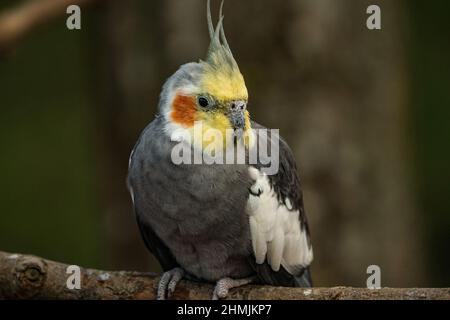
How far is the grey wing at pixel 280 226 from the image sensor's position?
118 inches

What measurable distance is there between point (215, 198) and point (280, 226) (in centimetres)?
38

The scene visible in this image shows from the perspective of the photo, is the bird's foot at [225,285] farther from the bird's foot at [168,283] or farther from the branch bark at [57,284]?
the bird's foot at [168,283]

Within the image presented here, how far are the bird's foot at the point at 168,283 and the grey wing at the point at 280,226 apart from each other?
0.33 m

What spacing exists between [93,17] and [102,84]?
1.91 feet

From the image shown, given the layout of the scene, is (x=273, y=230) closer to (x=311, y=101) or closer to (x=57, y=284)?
(x=57, y=284)

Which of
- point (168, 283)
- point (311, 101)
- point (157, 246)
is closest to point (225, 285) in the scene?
point (168, 283)

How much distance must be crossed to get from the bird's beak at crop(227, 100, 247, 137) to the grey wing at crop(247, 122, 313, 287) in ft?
1.23

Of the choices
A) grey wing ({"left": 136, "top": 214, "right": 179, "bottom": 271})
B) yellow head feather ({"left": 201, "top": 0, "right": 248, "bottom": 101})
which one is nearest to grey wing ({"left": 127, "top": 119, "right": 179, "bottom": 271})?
grey wing ({"left": 136, "top": 214, "right": 179, "bottom": 271})

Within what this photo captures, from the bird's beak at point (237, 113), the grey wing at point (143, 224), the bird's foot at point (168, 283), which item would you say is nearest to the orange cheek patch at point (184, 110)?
the bird's beak at point (237, 113)

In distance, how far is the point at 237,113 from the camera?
2.52 meters

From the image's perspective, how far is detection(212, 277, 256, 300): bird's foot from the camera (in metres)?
3.09
